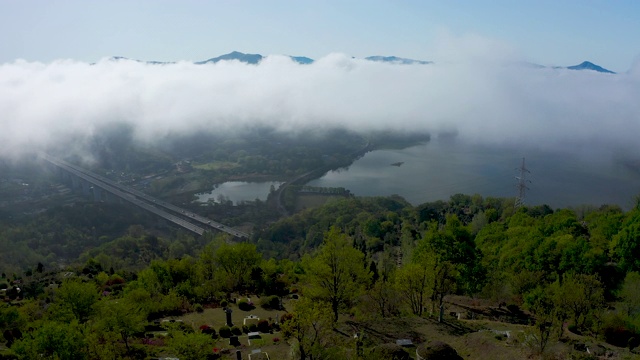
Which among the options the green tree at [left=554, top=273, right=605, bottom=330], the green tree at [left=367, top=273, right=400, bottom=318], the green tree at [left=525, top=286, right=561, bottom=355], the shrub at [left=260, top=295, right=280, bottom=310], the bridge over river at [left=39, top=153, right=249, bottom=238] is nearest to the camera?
the green tree at [left=525, top=286, right=561, bottom=355]

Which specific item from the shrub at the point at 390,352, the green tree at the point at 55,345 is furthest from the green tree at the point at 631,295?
the green tree at the point at 55,345

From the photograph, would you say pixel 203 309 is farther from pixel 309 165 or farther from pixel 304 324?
pixel 309 165

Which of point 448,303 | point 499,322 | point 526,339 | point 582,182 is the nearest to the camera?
point 526,339

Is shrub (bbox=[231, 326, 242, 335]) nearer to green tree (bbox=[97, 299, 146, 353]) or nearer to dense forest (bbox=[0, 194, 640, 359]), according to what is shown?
dense forest (bbox=[0, 194, 640, 359])

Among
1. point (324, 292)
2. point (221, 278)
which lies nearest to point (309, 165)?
point (221, 278)

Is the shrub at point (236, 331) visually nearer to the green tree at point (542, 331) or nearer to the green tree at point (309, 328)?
the green tree at point (309, 328)

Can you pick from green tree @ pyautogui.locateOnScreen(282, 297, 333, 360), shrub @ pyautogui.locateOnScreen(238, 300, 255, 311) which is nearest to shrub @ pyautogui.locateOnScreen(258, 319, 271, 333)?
shrub @ pyautogui.locateOnScreen(238, 300, 255, 311)

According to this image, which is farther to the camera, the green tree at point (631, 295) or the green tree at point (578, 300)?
the green tree at point (631, 295)
